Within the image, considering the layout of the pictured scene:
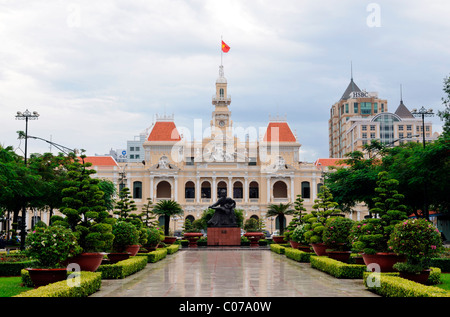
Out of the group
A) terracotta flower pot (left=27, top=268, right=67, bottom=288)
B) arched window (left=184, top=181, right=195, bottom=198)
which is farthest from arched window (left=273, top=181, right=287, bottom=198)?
terracotta flower pot (left=27, top=268, right=67, bottom=288)

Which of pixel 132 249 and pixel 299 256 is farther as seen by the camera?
pixel 299 256

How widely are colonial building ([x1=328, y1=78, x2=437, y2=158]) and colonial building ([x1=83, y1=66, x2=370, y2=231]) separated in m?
21.4

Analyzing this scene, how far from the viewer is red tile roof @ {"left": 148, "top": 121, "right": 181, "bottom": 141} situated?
84688 millimetres

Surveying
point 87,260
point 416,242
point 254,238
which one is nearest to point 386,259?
point 416,242

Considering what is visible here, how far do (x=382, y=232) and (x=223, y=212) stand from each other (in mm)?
23568

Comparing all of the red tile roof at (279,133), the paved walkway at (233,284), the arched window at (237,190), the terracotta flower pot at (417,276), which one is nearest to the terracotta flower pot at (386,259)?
the paved walkway at (233,284)

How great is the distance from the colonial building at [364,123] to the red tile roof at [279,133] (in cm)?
1846

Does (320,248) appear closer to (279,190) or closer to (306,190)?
(306,190)

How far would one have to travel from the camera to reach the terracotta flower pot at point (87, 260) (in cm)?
1591

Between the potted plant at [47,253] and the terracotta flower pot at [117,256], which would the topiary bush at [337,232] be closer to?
the terracotta flower pot at [117,256]

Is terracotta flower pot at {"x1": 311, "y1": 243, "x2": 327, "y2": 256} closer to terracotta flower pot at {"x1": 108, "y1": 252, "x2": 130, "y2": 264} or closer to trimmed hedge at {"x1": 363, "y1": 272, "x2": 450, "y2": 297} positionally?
trimmed hedge at {"x1": 363, "y1": 272, "x2": 450, "y2": 297}

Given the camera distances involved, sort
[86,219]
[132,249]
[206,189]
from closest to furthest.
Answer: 1. [86,219]
2. [132,249]
3. [206,189]

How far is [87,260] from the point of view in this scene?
16078 mm

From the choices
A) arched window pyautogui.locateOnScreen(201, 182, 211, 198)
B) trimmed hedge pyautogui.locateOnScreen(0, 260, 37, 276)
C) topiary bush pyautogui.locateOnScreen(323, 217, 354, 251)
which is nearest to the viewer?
trimmed hedge pyautogui.locateOnScreen(0, 260, 37, 276)
